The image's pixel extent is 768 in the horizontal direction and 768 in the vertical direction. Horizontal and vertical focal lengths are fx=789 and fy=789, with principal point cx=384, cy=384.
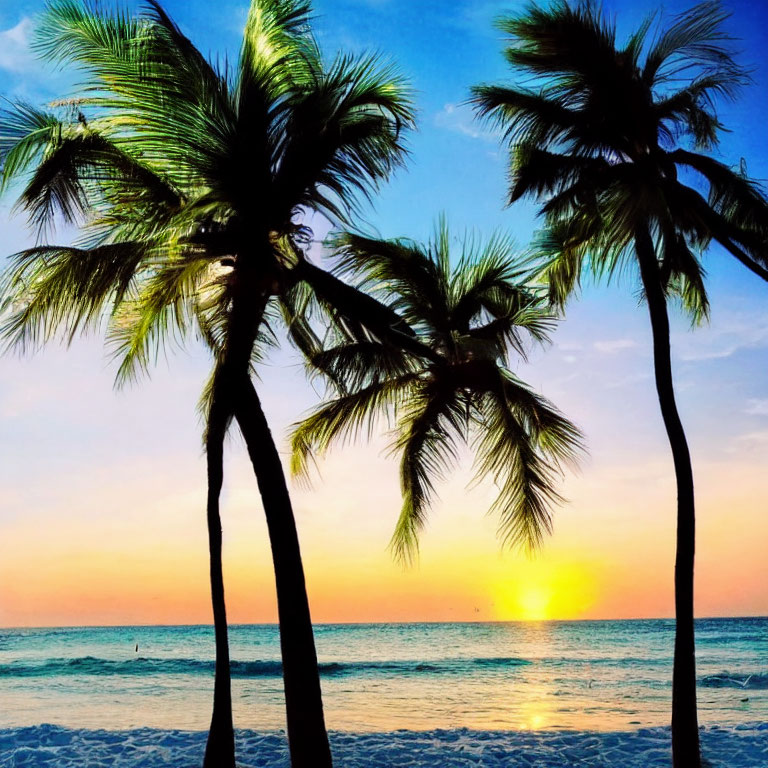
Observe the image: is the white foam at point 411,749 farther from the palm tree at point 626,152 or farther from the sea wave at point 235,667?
the sea wave at point 235,667

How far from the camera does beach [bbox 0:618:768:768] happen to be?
10.9 meters

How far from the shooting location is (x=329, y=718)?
59.0 ft

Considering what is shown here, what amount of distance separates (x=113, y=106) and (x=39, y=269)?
181 cm

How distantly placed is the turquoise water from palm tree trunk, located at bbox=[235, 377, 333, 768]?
8504 mm

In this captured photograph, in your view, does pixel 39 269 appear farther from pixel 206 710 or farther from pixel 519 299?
pixel 206 710

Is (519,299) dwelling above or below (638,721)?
above

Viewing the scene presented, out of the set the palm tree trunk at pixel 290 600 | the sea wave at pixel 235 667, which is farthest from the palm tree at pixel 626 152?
the sea wave at pixel 235 667

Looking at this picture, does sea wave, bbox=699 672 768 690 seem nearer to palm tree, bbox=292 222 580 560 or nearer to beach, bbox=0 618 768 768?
beach, bbox=0 618 768 768

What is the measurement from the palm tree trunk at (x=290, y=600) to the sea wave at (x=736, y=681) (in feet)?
67.6

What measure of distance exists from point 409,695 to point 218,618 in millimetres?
17941

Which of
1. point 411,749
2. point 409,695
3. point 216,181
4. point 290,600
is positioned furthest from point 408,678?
point 216,181

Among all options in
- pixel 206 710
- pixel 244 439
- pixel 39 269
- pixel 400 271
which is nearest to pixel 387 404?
pixel 400 271

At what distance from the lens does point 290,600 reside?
7828 mm

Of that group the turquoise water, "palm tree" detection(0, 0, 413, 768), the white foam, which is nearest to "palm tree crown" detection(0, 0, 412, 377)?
"palm tree" detection(0, 0, 413, 768)
